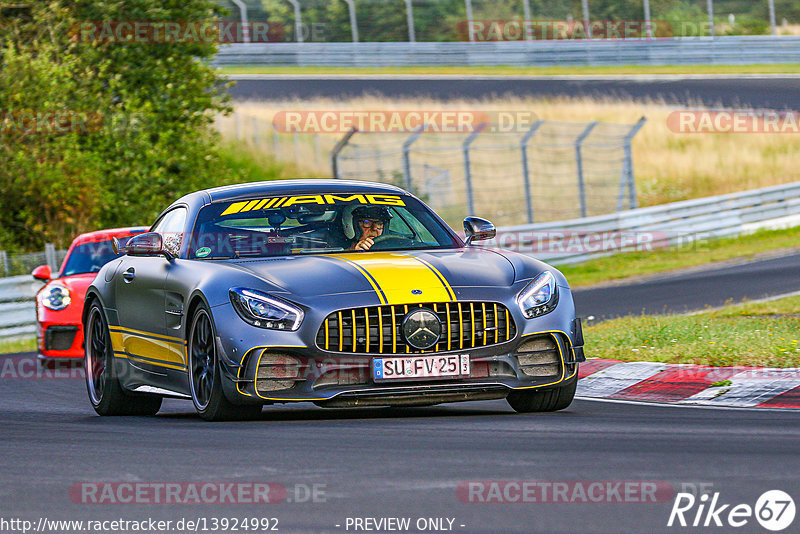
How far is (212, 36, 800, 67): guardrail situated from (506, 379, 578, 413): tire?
105ft

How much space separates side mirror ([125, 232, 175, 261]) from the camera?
345 inches

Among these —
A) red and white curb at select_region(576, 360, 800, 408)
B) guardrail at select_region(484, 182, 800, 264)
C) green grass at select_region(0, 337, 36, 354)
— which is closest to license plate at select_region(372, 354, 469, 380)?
red and white curb at select_region(576, 360, 800, 408)

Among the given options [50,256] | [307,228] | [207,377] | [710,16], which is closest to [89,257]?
[50,256]

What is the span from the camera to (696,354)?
977 centimetres

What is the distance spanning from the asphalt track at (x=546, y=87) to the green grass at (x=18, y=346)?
20.0m

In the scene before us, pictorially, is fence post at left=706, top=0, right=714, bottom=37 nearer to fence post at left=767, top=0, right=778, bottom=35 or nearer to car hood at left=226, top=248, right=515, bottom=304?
fence post at left=767, top=0, right=778, bottom=35

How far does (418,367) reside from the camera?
7.57m

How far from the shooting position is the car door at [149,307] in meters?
8.71

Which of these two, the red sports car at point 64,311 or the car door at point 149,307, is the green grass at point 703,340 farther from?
the red sports car at point 64,311

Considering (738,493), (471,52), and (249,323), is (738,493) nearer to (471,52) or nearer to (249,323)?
(249,323)

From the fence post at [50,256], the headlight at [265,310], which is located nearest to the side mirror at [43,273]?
the fence post at [50,256]

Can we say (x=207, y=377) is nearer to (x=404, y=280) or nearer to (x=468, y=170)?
(x=404, y=280)

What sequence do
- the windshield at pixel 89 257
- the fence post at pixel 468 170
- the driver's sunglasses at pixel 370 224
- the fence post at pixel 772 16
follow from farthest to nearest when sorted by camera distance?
the fence post at pixel 772 16 < the fence post at pixel 468 170 < the windshield at pixel 89 257 < the driver's sunglasses at pixel 370 224

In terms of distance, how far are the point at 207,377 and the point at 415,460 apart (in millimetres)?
2175
